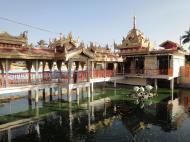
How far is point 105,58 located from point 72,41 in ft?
19.2

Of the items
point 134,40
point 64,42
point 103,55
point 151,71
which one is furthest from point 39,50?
point 134,40

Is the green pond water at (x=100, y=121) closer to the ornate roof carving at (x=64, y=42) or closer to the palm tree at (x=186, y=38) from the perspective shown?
the ornate roof carving at (x=64, y=42)

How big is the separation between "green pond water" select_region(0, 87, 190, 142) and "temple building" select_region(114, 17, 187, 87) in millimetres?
5820

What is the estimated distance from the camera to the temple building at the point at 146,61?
89.4 feet

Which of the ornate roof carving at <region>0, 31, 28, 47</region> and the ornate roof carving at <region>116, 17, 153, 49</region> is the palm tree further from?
the ornate roof carving at <region>0, 31, 28, 47</region>

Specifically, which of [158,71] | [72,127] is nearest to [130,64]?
[158,71]

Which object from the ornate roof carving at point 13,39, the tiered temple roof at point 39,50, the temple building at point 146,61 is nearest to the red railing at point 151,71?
the temple building at point 146,61

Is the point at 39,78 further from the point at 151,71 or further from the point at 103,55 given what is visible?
the point at 151,71

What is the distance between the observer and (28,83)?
1728 cm

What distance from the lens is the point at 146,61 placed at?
2992 cm

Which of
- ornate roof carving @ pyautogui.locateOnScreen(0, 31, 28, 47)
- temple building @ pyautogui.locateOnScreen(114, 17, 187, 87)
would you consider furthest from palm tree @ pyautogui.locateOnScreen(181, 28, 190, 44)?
ornate roof carving @ pyautogui.locateOnScreen(0, 31, 28, 47)

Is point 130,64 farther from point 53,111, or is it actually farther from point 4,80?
point 4,80

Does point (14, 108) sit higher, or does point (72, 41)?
point (72, 41)

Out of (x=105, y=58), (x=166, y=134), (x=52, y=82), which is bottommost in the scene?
(x=166, y=134)
